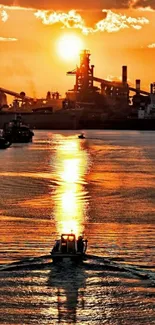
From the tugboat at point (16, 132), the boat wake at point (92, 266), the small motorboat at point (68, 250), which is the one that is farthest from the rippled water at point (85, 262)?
the tugboat at point (16, 132)

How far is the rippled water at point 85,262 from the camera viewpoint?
57.0ft

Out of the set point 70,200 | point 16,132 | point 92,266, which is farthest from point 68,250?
point 16,132

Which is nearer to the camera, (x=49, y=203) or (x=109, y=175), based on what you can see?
(x=49, y=203)

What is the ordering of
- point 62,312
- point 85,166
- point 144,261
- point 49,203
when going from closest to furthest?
point 62,312
point 144,261
point 49,203
point 85,166

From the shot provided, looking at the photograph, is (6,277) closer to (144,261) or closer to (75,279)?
(75,279)

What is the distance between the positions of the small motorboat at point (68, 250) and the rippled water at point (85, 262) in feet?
0.86

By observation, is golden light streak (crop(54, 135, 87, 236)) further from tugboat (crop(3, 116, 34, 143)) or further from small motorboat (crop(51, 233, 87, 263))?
tugboat (crop(3, 116, 34, 143))

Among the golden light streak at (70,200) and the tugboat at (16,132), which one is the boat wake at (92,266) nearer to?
the golden light streak at (70,200)

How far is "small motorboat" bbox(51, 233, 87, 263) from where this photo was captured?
20516 millimetres

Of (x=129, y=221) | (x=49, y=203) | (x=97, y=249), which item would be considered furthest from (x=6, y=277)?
(x=49, y=203)

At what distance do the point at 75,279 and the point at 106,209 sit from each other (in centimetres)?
1484

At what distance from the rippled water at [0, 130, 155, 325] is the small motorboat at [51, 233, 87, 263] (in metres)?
0.26

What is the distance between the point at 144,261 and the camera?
21.3 metres

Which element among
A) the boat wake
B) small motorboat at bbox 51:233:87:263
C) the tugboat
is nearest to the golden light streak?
the boat wake
